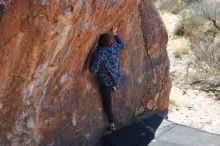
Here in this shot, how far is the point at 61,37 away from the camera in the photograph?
4.63 metres

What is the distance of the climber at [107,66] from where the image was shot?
18.8 ft

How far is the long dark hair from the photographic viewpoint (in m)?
5.73

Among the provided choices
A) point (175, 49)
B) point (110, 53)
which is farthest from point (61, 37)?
point (175, 49)

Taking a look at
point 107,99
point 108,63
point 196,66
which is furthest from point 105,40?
point 196,66

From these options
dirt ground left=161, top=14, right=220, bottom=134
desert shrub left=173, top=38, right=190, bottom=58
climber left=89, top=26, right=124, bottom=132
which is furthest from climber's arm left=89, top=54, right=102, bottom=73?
desert shrub left=173, top=38, right=190, bottom=58

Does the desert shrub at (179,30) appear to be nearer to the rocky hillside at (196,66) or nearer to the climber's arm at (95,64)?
the rocky hillside at (196,66)

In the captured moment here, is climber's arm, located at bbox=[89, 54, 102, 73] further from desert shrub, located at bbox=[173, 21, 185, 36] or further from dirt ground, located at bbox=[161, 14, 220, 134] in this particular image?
desert shrub, located at bbox=[173, 21, 185, 36]

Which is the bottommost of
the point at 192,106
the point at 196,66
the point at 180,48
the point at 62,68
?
the point at 192,106

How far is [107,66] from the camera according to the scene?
586 centimetres

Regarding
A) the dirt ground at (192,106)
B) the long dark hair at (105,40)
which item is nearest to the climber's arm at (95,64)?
the long dark hair at (105,40)

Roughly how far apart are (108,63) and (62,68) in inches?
36.7

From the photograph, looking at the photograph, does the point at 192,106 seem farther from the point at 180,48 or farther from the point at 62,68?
the point at 62,68

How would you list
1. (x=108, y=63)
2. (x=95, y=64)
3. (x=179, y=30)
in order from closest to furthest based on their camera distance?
(x=95, y=64) < (x=108, y=63) < (x=179, y=30)

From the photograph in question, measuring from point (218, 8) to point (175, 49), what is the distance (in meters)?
2.60
